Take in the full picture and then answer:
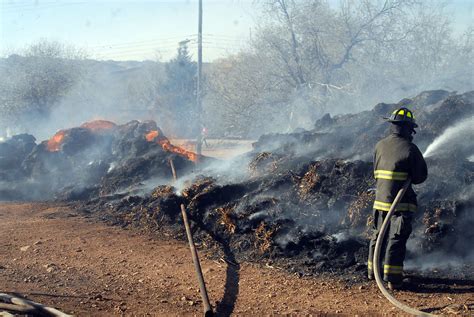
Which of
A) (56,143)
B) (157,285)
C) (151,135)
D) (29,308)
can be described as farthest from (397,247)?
(56,143)

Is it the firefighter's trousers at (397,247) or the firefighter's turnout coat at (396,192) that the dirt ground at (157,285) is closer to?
the firefighter's trousers at (397,247)

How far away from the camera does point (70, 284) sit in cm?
538

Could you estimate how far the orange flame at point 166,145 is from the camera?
45.0 feet

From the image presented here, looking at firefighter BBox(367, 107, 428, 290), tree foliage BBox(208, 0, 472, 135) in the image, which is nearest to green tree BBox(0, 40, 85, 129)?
tree foliage BBox(208, 0, 472, 135)

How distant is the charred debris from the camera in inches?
235

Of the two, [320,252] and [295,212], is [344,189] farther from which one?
[320,252]

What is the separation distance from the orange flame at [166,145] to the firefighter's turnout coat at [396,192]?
29.0 ft

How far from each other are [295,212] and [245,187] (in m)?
1.52

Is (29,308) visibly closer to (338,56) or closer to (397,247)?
(397,247)

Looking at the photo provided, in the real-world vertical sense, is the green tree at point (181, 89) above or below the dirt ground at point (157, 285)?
above

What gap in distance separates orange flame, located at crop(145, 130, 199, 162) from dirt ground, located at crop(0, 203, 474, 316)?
6265 mm

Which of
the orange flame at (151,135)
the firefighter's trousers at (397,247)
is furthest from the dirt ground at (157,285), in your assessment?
the orange flame at (151,135)

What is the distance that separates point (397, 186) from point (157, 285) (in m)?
3.08

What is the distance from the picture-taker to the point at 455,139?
8.28 m
